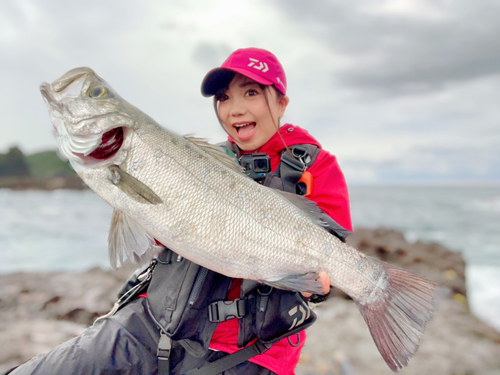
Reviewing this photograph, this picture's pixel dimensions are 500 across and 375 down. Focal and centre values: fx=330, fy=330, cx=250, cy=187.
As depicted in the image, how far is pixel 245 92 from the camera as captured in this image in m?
2.84

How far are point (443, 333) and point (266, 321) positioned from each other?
4933mm

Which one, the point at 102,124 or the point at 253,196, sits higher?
the point at 102,124

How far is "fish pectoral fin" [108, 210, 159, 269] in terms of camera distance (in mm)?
2018

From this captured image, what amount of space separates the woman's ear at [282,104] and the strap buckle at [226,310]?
5.57 feet

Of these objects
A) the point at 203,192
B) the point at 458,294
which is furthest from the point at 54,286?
the point at 458,294

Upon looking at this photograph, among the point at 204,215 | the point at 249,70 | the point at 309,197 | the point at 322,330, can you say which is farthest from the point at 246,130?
the point at 322,330

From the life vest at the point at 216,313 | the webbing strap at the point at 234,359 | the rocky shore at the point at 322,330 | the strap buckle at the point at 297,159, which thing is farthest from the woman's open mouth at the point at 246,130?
the rocky shore at the point at 322,330

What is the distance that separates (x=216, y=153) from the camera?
2230mm

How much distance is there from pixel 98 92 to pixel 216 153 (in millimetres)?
808

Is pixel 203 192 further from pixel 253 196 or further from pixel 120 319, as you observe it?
pixel 120 319

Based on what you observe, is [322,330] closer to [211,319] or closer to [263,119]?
[211,319]

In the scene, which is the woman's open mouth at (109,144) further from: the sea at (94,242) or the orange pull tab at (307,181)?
the orange pull tab at (307,181)

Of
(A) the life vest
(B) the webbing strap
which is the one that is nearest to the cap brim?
(A) the life vest

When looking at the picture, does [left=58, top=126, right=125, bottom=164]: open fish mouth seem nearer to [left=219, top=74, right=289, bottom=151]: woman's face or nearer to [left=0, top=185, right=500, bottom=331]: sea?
[left=0, top=185, right=500, bottom=331]: sea
